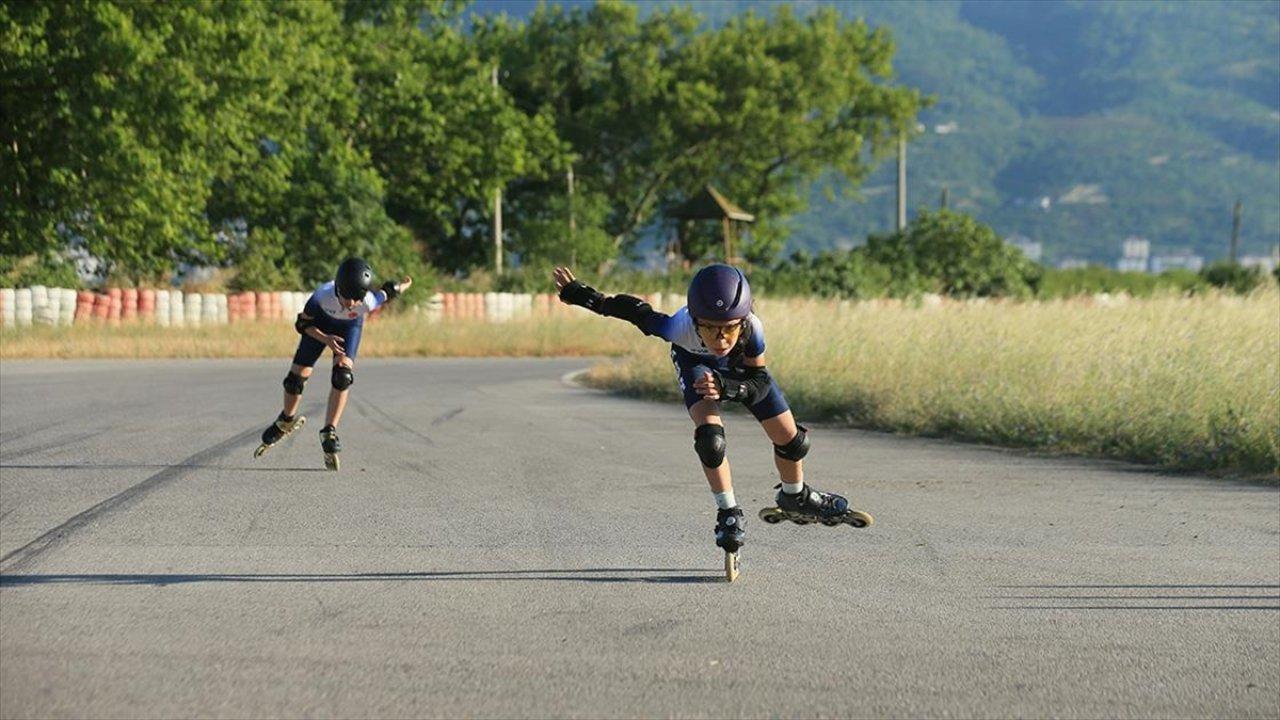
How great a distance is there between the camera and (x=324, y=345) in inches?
468

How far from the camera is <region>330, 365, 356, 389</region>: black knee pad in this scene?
11719 millimetres

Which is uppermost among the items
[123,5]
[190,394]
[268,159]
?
[123,5]

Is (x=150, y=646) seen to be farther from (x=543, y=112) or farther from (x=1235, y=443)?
(x=543, y=112)

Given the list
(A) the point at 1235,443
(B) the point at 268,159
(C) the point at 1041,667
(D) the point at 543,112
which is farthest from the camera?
(D) the point at 543,112

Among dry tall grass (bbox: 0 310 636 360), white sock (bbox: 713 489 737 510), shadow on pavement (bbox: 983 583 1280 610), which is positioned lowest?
dry tall grass (bbox: 0 310 636 360)

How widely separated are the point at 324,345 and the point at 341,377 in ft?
1.06

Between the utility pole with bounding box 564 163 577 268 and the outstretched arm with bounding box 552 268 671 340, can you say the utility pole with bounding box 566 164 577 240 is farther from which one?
the outstretched arm with bounding box 552 268 671 340

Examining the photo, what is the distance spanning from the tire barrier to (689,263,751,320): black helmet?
21.7 m

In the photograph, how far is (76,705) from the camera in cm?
483

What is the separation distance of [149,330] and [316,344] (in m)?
21.6

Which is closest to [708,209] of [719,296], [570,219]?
[570,219]

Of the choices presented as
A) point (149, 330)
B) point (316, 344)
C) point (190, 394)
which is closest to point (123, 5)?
point (149, 330)

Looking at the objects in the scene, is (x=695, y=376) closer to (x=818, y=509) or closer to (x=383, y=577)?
(x=818, y=509)

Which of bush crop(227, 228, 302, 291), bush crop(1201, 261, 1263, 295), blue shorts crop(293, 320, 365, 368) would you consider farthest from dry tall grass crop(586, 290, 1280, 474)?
bush crop(1201, 261, 1263, 295)
